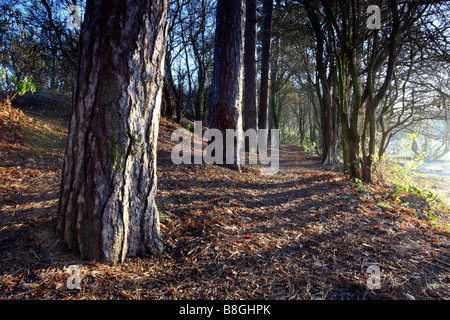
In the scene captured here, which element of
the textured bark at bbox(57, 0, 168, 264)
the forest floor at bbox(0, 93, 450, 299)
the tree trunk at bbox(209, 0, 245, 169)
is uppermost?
the tree trunk at bbox(209, 0, 245, 169)

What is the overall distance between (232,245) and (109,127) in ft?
4.79

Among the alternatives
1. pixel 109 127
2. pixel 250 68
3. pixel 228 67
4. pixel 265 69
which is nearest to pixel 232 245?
pixel 109 127

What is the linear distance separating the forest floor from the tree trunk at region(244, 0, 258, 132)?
4.97 meters

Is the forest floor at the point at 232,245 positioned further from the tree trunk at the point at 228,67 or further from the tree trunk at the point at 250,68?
the tree trunk at the point at 250,68

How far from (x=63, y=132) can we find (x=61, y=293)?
4.70 meters

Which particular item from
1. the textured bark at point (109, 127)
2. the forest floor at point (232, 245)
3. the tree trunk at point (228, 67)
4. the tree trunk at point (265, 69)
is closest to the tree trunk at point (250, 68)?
the tree trunk at point (265, 69)

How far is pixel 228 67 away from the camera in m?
5.19

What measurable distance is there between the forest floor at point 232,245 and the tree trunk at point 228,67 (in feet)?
5.04

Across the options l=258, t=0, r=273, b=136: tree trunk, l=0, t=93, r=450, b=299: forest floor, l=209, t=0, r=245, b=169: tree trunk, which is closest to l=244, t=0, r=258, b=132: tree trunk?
l=258, t=0, r=273, b=136: tree trunk

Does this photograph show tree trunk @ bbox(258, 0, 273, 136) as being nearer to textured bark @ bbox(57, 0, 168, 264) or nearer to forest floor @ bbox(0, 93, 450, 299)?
forest floor @ bbox(0, 93, 450, 299)

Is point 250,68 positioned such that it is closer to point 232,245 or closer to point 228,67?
point 228,67

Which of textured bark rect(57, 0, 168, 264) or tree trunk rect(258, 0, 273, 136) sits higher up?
tree trunk rect(258, 0, 273, 136)

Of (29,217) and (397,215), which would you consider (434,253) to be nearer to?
(397,215)

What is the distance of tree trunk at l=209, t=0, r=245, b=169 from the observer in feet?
17.0
